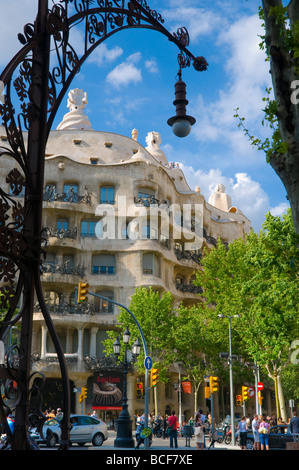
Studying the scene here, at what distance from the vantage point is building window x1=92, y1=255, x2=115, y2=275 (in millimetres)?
46500

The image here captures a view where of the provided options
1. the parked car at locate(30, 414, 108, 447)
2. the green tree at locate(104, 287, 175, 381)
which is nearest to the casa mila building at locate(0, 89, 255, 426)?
the green tree at locate(104, 287, 175, 381)

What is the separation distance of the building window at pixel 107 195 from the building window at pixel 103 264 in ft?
16.2

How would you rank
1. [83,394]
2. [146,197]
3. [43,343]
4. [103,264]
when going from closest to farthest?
[83,394], [43,343], [103,264], [146,197]

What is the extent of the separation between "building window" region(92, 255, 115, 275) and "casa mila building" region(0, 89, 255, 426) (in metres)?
0.09

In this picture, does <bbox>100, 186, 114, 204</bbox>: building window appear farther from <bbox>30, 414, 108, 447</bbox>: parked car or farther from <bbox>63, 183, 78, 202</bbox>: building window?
<bbox>30, 414, 108, 447</bbox>: parked car

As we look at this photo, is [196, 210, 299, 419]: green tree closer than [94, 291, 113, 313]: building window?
Yes

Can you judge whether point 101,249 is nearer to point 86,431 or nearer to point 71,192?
point 71,192

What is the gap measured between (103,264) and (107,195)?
20.5 feet

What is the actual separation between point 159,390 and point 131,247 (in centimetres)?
1212

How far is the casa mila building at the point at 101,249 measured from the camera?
43.0 metres

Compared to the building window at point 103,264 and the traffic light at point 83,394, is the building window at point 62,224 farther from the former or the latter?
the traffic light at point 83,394

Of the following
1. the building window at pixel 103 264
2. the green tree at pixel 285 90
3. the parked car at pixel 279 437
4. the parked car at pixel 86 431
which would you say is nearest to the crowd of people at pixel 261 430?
the parked car at pixel 279 437

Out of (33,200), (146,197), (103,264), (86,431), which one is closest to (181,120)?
(33,200)

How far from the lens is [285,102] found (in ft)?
18.7
